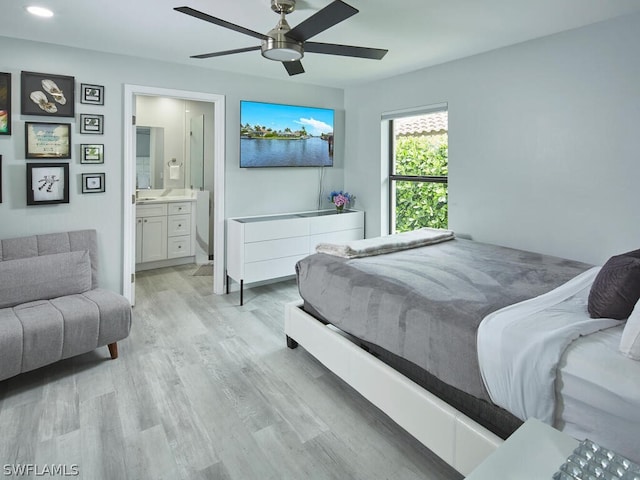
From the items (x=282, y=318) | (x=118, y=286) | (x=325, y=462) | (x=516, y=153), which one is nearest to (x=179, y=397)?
(x=325, y=462)

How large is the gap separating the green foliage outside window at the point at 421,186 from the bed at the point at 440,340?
127cm

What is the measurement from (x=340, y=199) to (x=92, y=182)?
8.51ft

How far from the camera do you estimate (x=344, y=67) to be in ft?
12.9

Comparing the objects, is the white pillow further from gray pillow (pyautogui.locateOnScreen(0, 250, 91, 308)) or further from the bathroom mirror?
the bathroom mirror

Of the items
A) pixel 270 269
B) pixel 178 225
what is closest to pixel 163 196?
pixel 178 225

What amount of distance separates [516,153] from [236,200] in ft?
9.14

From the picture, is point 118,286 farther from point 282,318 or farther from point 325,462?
point 325,462

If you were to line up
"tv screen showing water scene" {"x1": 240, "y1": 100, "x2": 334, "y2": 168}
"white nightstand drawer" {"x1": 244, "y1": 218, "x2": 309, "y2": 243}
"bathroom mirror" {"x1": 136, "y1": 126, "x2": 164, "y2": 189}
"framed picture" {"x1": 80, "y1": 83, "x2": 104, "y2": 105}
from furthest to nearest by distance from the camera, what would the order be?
"bathroom mirror" {"x1": 136, "y1": 126, "x2": 164, "y2": 189} < "tv screen showing water scene" {"x1": 240, "y1": 100, "x2": 334, "y2": 168} < "white nightstand drawer" {"x1": 244, "y1": 218, "x2": 309, "y2": 243} < "framed picture" {"x1": 80, "y1": 83, "x2": 104, "y2": 105}

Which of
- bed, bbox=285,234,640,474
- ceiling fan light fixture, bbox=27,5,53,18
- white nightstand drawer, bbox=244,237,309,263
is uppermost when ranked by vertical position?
ceiling fan light fixture, bbox=27,5,53,18

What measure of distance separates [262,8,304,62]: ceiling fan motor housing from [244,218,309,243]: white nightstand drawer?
195cm

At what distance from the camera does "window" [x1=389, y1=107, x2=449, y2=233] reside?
409 centimetres

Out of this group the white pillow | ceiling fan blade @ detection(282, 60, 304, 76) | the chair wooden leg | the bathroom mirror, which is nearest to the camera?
the white pillow

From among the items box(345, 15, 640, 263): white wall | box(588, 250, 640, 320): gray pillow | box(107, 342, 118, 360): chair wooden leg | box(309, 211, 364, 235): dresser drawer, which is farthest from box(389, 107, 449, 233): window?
box(107, 342, 118, 360): chair wooden leg

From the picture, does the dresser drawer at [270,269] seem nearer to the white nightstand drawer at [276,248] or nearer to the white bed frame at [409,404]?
the white nightstand drawer at [276,248]
